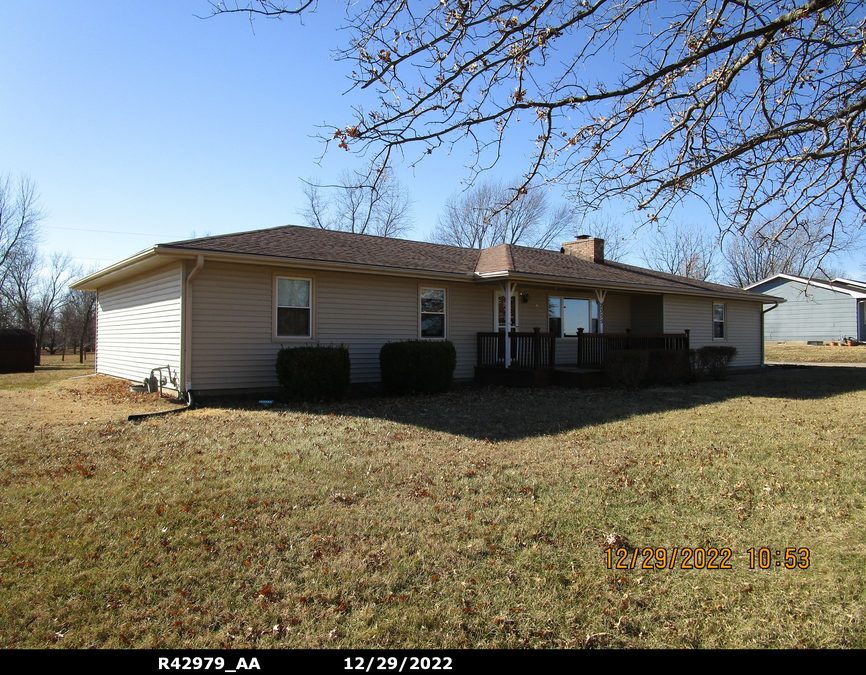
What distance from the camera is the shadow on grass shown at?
8.35 meters

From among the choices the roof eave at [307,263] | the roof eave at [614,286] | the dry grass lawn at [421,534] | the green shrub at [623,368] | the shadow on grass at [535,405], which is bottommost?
the dry grass lawn at [421,534]

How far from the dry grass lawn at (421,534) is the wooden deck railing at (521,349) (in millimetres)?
5331

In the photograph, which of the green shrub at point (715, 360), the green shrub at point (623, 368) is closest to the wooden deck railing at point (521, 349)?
the green shrub at point (623, 368)

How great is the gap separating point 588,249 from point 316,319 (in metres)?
11.5

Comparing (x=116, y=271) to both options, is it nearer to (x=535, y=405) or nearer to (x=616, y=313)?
(x=535, y=405)

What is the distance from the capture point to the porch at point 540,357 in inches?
518

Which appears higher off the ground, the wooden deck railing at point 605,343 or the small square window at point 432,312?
the small square window at point 432,312

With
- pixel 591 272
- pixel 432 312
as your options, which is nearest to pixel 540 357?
pixel 432 312

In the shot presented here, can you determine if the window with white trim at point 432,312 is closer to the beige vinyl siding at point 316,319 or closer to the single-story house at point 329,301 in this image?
the single-story house at point 329,301

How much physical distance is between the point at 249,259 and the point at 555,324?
937 centimetres

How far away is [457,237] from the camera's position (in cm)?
3569

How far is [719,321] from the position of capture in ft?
67.6

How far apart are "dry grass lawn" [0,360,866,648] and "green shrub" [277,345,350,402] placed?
225 cm
